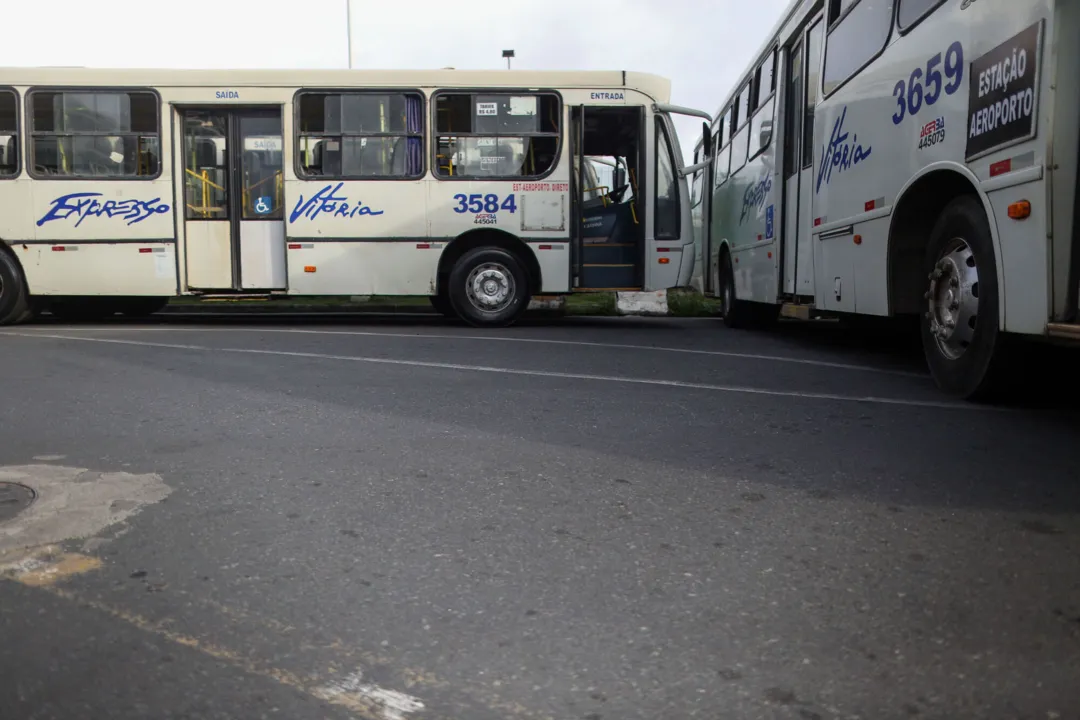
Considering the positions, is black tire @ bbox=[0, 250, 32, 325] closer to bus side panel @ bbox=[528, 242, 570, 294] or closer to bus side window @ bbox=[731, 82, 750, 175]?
bus side panel @ bbox=[528, 242, 570, 294]

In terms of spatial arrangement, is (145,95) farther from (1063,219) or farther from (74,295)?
(1063,219)

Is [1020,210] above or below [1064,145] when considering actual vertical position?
below

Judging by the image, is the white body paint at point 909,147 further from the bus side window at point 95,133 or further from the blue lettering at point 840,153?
the bus side window at point 95,133

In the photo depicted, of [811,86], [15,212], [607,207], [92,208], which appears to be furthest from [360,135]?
[811,86]

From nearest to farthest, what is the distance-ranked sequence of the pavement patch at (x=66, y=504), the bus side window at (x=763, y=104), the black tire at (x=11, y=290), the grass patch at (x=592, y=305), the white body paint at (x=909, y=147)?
1. the pavement patch at (x=66, y=504)
2. the white body paint at (x=909, y=147)
3. the bus side window at (x=763, y=104)
4. the black tire at (x=11, y=290)
5. the grass patch at (x=592, y=305)

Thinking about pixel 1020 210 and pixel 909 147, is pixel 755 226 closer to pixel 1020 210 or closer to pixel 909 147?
pixel 909 147

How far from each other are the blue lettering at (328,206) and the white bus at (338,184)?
0.02 meters

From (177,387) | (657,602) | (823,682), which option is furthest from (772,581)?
(177,387)

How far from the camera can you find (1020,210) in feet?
15.8

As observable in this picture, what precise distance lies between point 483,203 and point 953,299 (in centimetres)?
738

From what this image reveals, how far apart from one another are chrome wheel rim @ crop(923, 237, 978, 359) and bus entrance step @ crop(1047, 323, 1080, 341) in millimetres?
983

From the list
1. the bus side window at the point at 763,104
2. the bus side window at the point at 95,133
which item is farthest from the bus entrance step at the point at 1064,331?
the bus side window at the point at 95,133

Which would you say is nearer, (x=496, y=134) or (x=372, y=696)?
(x=372, y=696)

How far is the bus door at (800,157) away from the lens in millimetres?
8945
